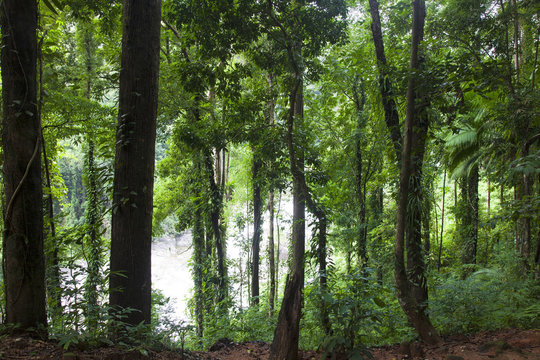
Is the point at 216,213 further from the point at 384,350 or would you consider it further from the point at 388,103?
the point at 384,350

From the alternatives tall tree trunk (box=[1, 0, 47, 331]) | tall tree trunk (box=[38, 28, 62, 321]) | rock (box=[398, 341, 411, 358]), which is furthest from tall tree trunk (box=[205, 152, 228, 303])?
rock (box=[398, 341, 411, 358])

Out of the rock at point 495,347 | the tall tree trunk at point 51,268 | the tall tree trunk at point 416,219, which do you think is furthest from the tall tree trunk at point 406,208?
the tall tree trunk at point 51,268

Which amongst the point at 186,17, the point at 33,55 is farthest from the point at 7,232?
the point at 186,17

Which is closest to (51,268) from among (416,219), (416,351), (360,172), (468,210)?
(416,351)

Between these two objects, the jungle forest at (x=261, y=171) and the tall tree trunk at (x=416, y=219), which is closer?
the jungle forest at (x=261, y=171)

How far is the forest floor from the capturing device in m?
2.46

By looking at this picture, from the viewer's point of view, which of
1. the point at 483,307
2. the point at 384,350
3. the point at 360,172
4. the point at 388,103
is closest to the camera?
the point at 384,350

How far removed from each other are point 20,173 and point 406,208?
4.48m

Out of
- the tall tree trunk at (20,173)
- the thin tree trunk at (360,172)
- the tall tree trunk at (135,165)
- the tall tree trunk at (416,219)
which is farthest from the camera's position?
the thin tree trunk at (360,172)

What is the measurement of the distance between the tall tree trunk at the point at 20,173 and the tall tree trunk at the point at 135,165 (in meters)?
0.64

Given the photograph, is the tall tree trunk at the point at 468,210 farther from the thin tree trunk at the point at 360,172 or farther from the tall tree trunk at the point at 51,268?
the tall tree trunk at the point at 51,268

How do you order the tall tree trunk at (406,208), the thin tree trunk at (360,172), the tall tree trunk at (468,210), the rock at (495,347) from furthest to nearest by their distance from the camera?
the tall tree trunk at (468,210), the thin tree trunk at (360,172), the tall tree trunk at (406,208), the rock at (495,347)

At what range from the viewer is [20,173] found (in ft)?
9.03

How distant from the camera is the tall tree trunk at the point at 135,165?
303 centimetres
